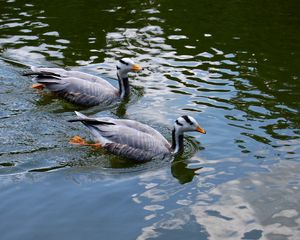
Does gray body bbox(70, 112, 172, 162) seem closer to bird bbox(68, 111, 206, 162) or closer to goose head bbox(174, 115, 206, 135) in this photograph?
bird bbox(68, 111, 206, 162)

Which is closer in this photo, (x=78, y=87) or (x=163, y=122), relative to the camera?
(x=163, y=122)

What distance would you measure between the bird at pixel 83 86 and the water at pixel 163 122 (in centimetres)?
24

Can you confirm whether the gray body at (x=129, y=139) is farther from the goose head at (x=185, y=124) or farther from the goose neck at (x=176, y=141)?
the goose head at (x=185, y=124)

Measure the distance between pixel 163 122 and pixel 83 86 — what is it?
2.03m

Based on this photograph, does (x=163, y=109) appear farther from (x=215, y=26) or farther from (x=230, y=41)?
(x=215, y=26)

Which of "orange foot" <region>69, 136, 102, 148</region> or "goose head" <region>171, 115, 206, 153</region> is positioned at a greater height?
"goose head" <region>171, 115, 206, 153</region>

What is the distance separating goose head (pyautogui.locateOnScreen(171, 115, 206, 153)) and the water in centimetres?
28

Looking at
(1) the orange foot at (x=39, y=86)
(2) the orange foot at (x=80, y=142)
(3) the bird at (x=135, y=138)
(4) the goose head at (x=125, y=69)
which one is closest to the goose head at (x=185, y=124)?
(3) the bird at (x=135, y=138)

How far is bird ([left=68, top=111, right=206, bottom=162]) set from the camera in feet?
36.6

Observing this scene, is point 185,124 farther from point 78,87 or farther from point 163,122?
point 78,87

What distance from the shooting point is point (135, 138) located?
36.9 ft

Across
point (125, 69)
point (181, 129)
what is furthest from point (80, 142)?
point (125, 69)

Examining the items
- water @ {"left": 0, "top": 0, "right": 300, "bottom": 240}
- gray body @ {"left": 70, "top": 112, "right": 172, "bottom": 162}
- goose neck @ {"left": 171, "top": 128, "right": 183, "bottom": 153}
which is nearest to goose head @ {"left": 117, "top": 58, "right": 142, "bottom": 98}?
water @ {"left": 0, "top": 0, "right": 300, "bottom": 240}

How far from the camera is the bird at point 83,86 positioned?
13508 mm
